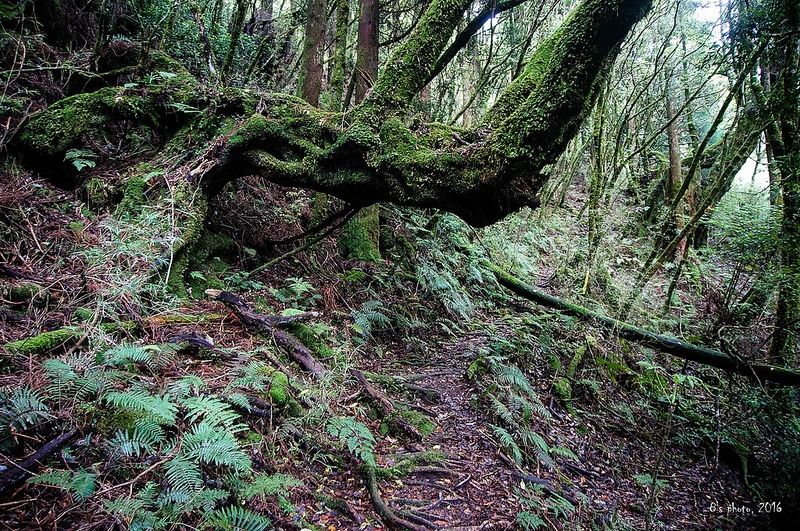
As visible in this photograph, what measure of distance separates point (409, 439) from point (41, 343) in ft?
10.1

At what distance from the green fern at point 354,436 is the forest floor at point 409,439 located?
15 centimetres

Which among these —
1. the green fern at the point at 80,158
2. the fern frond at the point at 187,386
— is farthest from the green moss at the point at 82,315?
the green fern at the point at 80,158

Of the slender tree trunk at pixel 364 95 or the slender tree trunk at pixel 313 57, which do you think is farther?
the slender tree trunk at pixel 313 57

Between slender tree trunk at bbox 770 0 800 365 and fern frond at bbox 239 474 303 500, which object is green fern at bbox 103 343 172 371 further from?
slender tree trunk at bbox 770 0 800 365

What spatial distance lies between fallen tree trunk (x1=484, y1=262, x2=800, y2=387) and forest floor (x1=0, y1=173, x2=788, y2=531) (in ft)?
3.02

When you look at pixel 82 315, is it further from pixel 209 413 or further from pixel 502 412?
pixel 502 412

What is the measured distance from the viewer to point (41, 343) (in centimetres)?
273

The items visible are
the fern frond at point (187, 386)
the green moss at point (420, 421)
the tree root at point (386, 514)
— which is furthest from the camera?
the green moss at point (420, 421)

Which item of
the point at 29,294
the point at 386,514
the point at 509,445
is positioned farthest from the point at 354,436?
the point at 29,294

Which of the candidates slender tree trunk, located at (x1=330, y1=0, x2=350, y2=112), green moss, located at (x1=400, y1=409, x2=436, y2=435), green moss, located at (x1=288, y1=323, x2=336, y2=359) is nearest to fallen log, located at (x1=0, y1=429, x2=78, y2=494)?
green moss, located at (x1=288, y1=323, x2=336, y2=359)

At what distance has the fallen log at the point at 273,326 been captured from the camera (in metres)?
4.14

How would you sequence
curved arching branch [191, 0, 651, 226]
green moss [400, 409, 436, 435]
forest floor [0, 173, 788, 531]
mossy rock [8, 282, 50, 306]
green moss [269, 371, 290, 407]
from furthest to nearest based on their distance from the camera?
green moss [400, 409, 436, 435] < curved arching branch [191, 0, 651, 226] < green moss [269, 371, 290, 407] < mossy rock [8, 282, 50, 306] < forest floor [0, 173, 788, 531]

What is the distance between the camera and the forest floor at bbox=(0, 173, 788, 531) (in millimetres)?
2859

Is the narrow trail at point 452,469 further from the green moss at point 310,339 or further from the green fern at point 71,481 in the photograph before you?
the green fern at point 71,481
